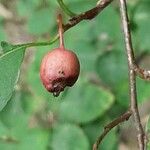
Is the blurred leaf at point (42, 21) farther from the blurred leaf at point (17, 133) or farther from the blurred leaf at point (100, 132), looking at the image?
the blurred leaf at point (100, 132)

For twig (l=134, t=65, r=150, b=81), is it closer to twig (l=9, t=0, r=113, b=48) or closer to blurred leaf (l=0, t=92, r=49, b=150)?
twig (l=9, t=0, r=113, b=48)

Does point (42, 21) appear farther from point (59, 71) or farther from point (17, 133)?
point (59, 71)

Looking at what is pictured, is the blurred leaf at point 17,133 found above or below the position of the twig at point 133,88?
above

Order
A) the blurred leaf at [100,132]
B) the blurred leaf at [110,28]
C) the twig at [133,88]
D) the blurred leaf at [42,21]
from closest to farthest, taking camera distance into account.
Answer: the twig at [133,88], the blurred leaf at [100,132], the blurred leaf at [110,28], the blurred leaf at [42,21]

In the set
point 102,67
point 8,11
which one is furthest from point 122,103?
point 8,11

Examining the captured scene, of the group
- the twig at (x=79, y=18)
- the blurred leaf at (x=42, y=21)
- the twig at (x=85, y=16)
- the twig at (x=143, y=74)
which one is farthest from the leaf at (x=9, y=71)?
the blurred leaf at (x=42, y=21)

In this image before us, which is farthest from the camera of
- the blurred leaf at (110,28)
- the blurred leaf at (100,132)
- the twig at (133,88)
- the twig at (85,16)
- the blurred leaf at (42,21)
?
the blurred leaf at (42,21)

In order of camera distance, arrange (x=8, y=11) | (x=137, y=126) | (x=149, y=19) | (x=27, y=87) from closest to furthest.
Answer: (x=137, y=126) < (x=149, y=19) < (x=27, y=87) < (x=8, y=11)

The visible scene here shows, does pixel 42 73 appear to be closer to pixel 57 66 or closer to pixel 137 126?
pixel 57 66
